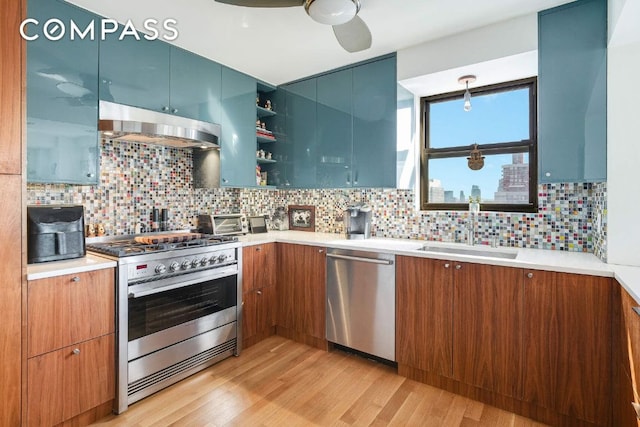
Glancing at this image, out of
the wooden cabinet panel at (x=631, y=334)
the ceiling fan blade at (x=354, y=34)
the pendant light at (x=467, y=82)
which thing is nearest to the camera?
the wooden cabinet panel at (x=631, y=334)

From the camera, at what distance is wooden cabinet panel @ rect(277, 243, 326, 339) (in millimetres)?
2783

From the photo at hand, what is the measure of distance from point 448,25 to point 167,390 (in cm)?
302

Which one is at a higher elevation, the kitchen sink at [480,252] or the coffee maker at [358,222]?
the coffee maker at [358,222]

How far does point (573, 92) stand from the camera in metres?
2.03

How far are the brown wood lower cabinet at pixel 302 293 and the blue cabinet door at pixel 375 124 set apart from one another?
30.3 inches

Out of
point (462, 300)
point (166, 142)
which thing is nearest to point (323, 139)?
point (166, 142)

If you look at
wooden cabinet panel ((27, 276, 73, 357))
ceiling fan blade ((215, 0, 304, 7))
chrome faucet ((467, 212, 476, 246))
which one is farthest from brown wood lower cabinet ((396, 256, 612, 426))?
wooden cabinet panel ((27, 276, 73, 357))

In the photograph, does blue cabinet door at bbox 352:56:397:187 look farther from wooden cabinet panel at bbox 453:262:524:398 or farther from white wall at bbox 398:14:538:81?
wooden cabinet panel at bbox 453:262:524:398

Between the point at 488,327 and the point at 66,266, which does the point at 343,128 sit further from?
the point at 66,266

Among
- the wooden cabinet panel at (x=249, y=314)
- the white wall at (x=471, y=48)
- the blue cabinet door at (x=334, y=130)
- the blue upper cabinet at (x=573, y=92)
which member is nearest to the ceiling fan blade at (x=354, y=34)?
the white wall at (x=471, y=48)

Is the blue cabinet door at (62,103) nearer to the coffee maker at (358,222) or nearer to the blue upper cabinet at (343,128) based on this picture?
the blue upper cabinet at (343,128)

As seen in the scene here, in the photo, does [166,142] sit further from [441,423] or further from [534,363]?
[534,363]

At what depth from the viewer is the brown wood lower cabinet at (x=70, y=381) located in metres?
1.65

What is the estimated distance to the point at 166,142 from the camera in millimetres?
2705
